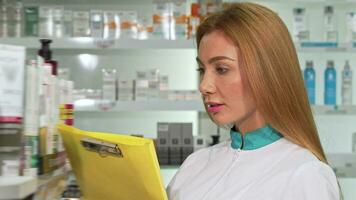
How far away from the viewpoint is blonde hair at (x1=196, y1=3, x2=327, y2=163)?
1.45 m

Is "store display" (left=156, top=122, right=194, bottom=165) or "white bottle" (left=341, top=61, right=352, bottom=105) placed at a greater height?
"white bottle" (left=341, top=61, right=352, bottom=105)

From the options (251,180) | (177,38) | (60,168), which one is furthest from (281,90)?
(177,38)

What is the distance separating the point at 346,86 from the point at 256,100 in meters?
2.30

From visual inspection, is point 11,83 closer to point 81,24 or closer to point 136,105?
point 136,105

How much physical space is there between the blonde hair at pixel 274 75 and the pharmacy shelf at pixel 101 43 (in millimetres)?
1760

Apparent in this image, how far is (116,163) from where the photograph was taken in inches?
49.7

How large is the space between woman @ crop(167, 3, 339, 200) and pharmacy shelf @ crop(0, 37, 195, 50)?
66.6 inches

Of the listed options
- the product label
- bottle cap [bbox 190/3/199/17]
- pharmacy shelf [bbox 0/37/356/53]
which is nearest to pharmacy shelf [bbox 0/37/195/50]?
pharmacy shelf [bbox 0/37/356/53]

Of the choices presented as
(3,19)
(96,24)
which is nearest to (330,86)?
(96,24)

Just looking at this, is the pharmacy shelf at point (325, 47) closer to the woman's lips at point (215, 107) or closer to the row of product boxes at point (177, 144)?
the row of product boxes at point (177, 144)

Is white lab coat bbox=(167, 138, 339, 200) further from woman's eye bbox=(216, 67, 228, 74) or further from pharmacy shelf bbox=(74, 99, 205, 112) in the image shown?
pharmacy shelf bbox=(74, 99, 205, 112)

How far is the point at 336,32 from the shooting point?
358 centimetres

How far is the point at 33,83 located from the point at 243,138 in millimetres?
653

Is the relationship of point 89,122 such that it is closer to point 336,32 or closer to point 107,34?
point 107,34
